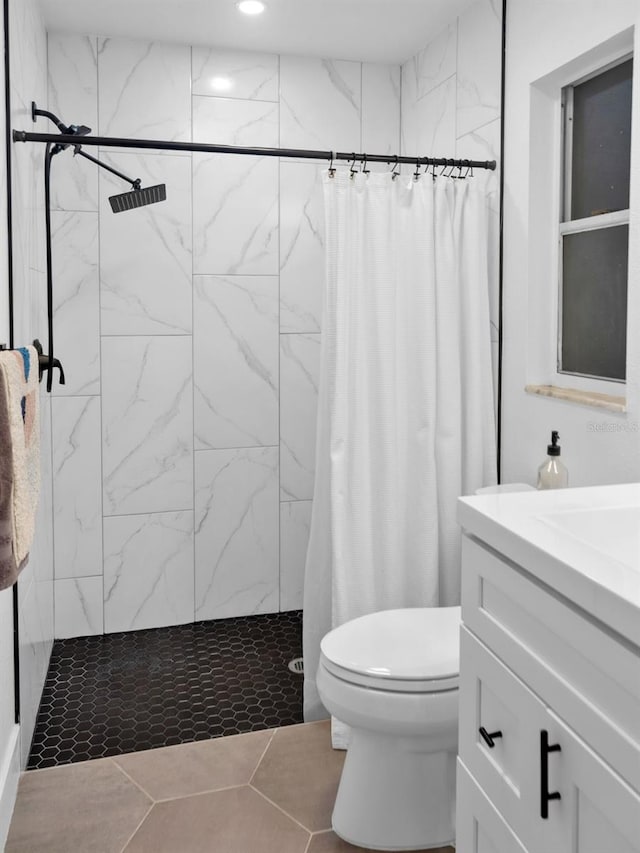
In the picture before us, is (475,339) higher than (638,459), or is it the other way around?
(475,339)

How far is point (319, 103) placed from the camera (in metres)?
3.26

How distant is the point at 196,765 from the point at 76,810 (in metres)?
0.35

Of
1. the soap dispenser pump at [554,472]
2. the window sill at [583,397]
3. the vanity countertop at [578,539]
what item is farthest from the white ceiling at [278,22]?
the vanity countertop at [578,539]

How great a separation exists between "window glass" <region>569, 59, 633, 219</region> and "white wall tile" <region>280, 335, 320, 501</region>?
131 cm

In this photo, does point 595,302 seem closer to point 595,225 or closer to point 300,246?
point 595,225

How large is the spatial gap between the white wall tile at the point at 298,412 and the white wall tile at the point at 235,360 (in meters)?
0.05

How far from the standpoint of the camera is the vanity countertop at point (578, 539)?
95cm

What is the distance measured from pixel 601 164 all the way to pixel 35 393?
5.56ft

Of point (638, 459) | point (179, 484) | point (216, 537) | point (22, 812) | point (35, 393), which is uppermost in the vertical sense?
point (35, 393)

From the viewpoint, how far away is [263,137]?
3.20m

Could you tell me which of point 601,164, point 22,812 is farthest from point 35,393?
point 601,164

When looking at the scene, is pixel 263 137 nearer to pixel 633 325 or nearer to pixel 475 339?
pixel 475 339

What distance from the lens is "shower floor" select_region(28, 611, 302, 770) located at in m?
2.41

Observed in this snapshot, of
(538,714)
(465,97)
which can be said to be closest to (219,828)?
(538,714)
